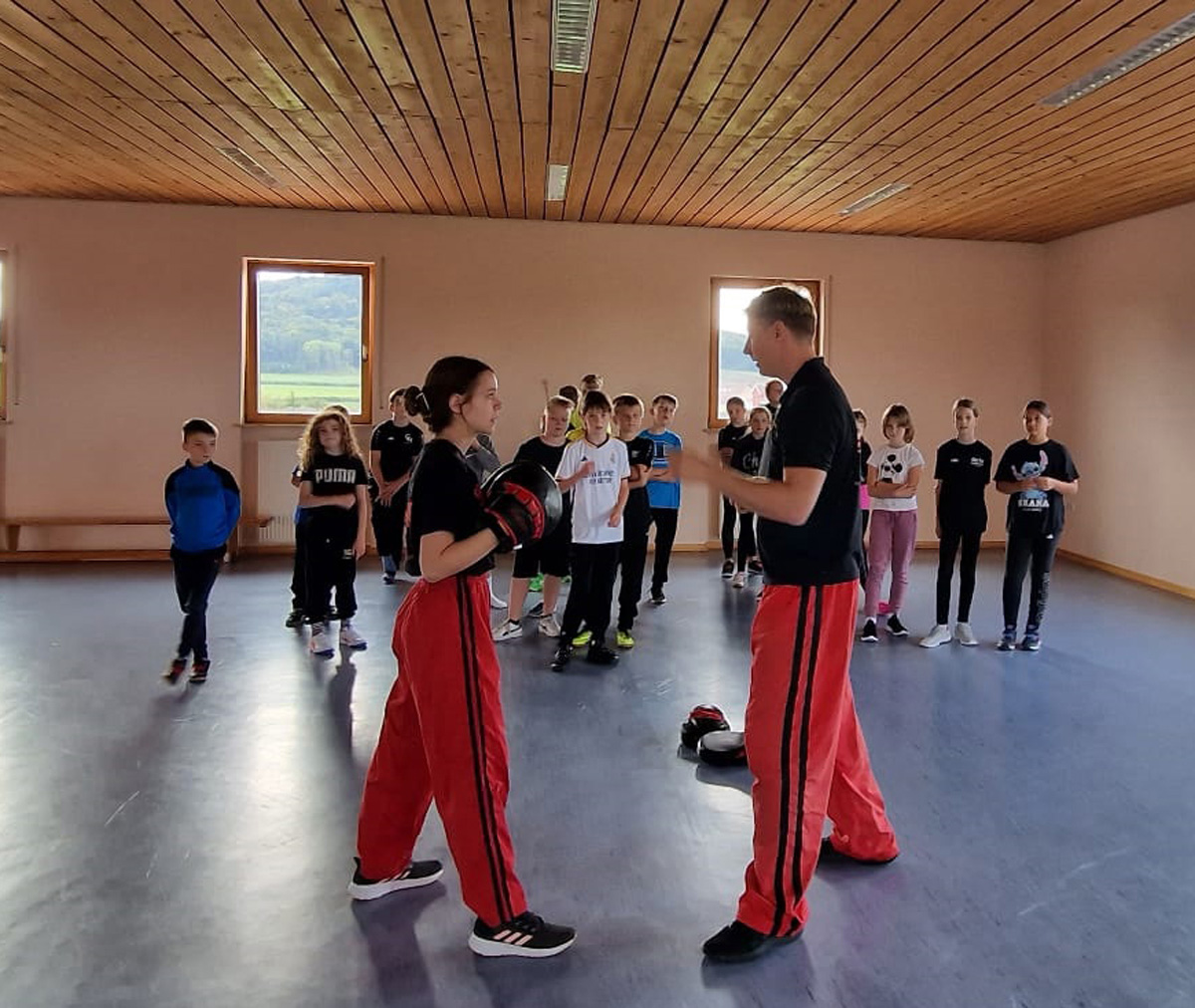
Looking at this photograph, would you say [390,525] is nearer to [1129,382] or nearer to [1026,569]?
[1026,569]

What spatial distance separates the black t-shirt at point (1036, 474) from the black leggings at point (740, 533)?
229cm

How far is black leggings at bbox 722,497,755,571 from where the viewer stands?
7363 millimetres

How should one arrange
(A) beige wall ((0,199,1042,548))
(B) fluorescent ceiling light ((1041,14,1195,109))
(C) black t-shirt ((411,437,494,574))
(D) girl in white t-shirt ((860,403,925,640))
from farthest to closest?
(A) beige wall ((0,199,1042,548))
(D) girl in white t-shirt ((860,403,925,640))
(B) fluorescent ceiling light ((1041,14,1195,109))
(C) black t-shirt ((411,437,494,574))

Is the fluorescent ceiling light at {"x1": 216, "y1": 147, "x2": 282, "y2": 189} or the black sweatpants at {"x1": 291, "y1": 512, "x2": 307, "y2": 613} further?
the fluorescent ceiling light at {"x1": 216, "y1": 147, "x2": 282, "y2": 189}

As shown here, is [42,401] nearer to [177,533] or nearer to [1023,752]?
[177,533]

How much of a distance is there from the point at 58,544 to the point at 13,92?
13.9ft

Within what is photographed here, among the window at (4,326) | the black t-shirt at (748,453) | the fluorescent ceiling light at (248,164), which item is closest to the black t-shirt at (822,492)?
the black t-shirt at (748,453)

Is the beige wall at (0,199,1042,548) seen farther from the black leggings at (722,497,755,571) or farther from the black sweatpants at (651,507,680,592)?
the black sweatpants at (651,507,680,592)

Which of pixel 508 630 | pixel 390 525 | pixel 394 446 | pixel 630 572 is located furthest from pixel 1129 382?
pixel 390 525

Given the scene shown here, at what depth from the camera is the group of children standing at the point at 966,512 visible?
518cm

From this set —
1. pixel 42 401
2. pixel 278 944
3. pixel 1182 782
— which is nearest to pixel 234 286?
pixel 42 401

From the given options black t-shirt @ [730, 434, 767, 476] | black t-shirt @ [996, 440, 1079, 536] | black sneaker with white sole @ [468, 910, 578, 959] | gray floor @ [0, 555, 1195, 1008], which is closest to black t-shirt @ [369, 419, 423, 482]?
gray floor @ [0, 555, 1195, 1008]

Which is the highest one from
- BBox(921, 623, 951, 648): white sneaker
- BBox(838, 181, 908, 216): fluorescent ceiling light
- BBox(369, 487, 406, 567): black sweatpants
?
BBox(838, 181, 908, 216): fluorescent ceiling light

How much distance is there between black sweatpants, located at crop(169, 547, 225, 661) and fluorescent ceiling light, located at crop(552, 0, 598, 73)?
2768 mm
